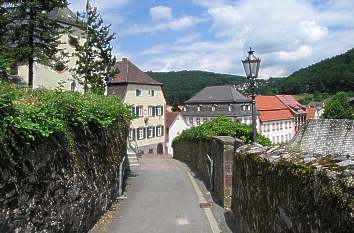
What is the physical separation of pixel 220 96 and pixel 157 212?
73583 mm

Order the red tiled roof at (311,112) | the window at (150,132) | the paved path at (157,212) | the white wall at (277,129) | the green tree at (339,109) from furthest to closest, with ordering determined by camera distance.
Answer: the red tiled roof at (311,112)
the white wall at (277,129)
the green tree at (339,109)
the window at (150,132)
the paved path at (157,212)

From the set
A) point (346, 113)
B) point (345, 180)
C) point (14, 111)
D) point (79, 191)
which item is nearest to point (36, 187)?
point (14, 111)

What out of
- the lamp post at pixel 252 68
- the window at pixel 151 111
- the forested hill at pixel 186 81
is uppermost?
the forested hill at pixel 186 81

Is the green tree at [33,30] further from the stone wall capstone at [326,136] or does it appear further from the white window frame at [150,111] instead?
the white window frame at [150,111]

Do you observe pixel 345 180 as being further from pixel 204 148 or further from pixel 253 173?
pixel 204 148

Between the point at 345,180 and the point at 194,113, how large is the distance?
82.9m

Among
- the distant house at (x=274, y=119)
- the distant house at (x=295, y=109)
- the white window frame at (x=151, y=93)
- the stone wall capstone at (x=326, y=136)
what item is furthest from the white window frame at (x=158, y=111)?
the stone wall capstone at (x=326, y=136)

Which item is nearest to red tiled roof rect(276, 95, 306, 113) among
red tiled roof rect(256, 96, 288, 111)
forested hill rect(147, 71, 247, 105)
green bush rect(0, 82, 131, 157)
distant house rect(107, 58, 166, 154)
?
red tiled roof rect(256, 96, 288, 111)

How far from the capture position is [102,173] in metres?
11.5

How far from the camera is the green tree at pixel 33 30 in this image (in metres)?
26.9

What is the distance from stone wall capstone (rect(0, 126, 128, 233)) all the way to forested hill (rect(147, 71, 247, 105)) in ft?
376

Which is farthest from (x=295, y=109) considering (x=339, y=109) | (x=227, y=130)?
(x=227, y=130)

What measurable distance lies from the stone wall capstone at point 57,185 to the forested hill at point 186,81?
11451 centimetres

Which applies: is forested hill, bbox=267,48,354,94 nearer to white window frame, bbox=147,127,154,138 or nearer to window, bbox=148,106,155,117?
window, bbox=148,106,155,117
